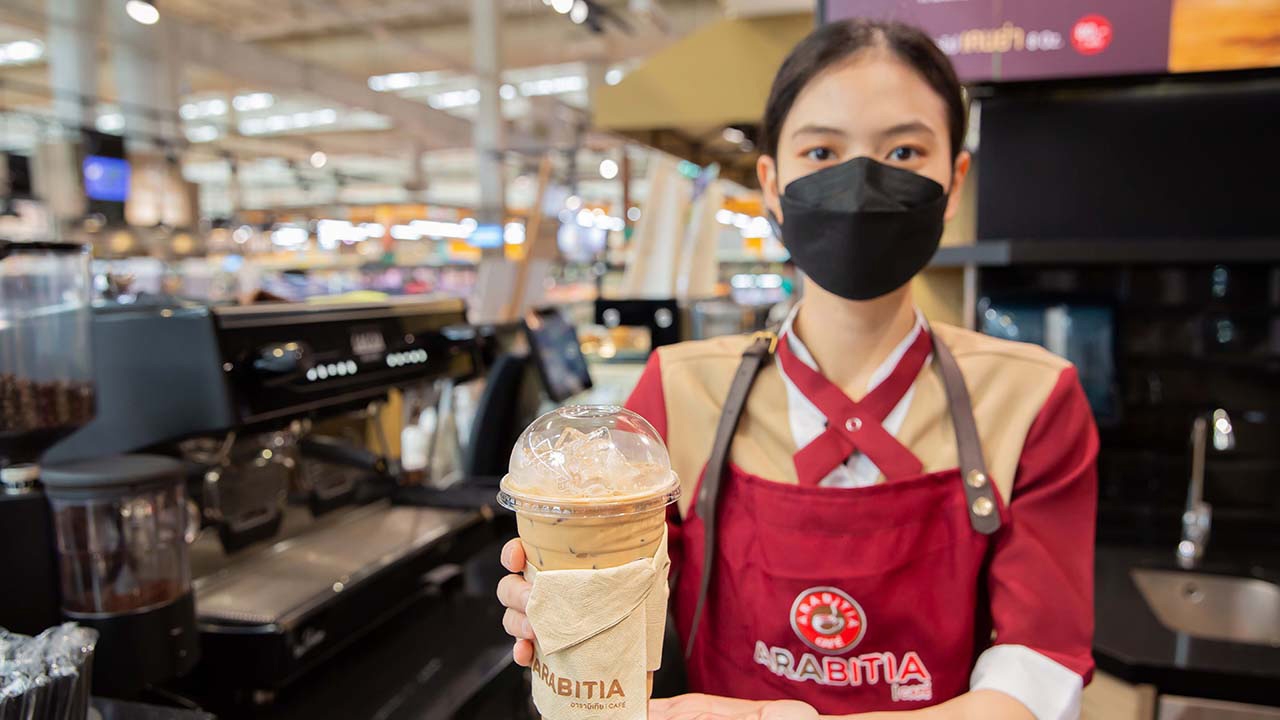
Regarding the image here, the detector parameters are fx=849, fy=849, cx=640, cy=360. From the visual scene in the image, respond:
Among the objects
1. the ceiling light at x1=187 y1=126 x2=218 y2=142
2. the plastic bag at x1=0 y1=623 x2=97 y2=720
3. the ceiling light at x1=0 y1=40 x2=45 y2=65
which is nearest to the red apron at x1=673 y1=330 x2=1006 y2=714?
the plastic bag at x1=0 y1=623 x2=97 y2=720

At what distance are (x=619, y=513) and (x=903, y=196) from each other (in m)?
0.77

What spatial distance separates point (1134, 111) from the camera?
2.76 metres

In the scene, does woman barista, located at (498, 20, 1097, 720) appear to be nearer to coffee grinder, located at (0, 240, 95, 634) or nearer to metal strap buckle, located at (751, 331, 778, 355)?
metal strap buckle, located at (751, 331, 778, 355)

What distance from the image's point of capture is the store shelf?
254 centimetres

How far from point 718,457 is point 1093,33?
1.92 metres

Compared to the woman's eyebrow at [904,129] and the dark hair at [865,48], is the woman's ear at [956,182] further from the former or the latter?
the woman's eyebrow at [904,129]

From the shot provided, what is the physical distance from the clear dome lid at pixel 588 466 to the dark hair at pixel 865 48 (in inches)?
26.8

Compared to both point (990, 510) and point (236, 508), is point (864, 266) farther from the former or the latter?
point (236, 508)

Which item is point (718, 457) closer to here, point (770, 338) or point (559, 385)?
point (770, 338)

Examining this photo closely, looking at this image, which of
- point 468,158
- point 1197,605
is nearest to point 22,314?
point 1197,605

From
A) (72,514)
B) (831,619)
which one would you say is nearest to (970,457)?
(831,619)

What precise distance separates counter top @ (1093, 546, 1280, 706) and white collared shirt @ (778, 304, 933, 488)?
4.16ft

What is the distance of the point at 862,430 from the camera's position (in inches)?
54.4

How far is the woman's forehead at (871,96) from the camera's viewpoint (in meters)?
1.32
